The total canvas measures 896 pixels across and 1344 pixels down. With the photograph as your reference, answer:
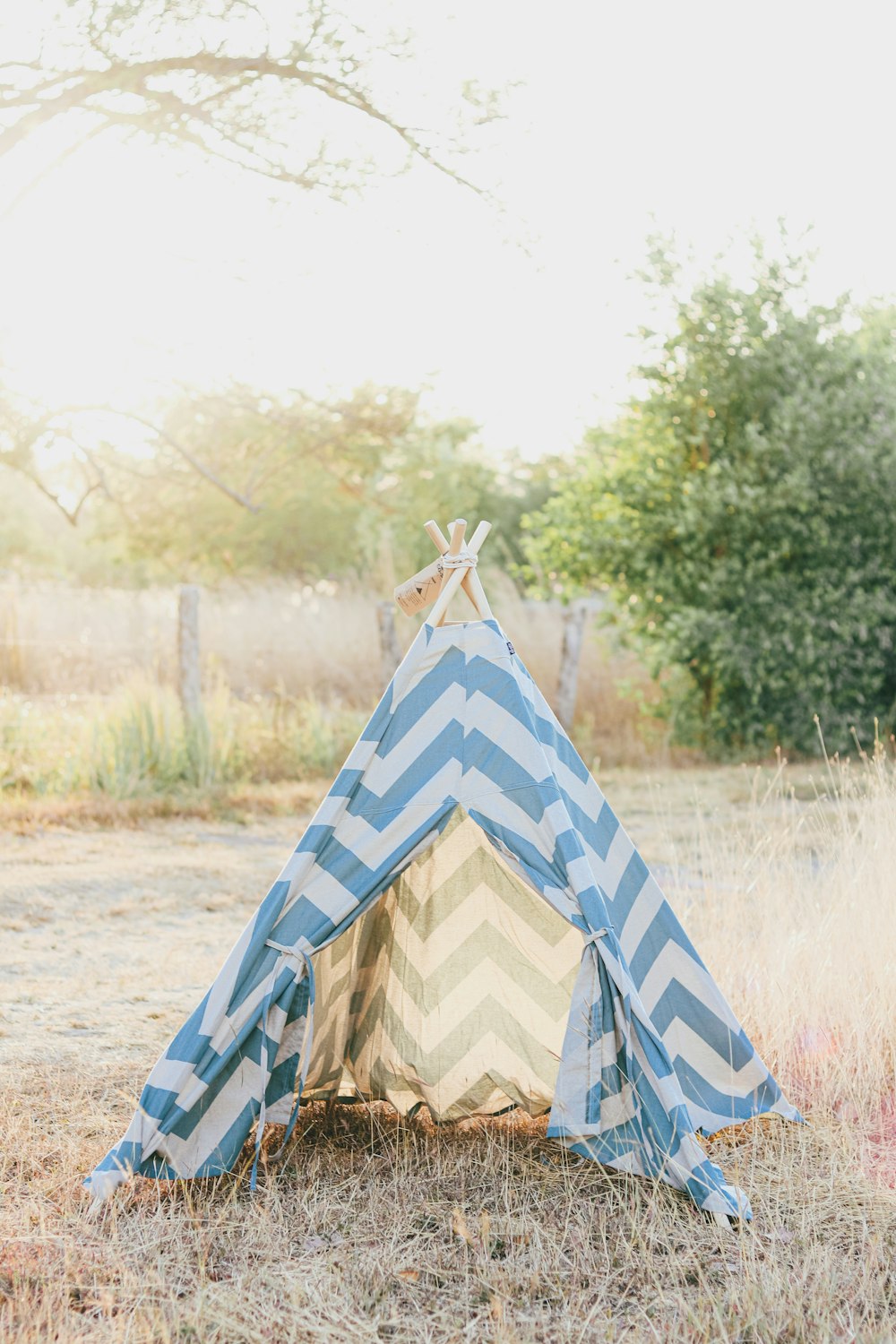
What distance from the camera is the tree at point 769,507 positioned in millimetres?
10086

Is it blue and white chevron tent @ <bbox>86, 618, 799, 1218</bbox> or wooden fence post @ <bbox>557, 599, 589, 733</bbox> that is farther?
wooden fence post @ <bbox>557, 599, 589, 733</bbox>

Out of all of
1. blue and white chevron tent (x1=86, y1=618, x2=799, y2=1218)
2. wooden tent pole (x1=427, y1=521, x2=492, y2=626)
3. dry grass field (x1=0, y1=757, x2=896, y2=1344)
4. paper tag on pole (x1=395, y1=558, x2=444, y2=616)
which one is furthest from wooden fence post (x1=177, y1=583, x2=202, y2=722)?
blue and white chevron tent (x1=86, y1=618, x2=799, y2=1218)

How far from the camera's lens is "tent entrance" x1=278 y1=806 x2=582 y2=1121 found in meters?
2.95

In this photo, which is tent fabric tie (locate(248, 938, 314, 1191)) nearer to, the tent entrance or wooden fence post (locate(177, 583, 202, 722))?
the tent entrance

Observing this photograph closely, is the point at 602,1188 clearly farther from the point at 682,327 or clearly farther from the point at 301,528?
Answer: the point at 301,528

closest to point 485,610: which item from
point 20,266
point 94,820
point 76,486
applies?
point 94,820

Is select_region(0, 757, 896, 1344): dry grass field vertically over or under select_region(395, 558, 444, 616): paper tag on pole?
under

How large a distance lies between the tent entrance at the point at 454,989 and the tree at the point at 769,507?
751 centimetres

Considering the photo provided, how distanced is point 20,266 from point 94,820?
4.54 metres

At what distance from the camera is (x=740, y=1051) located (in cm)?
278

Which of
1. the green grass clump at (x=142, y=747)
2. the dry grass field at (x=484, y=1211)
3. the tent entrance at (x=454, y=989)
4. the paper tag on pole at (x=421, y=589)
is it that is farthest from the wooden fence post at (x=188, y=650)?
the paper tag on pole at (x=421, y=589)

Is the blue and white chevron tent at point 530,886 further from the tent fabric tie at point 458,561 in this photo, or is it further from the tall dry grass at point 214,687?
the tall dry grass at point 214,687

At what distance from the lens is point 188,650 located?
28.2ft

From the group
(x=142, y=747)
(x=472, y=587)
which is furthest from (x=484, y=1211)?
(x=142, y=747)
